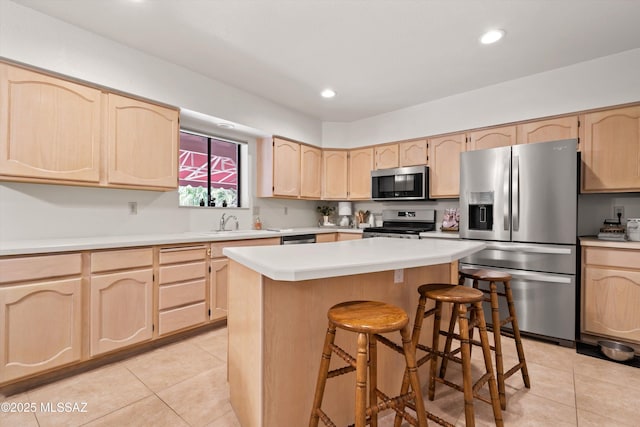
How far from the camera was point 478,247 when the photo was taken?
1.98 meters

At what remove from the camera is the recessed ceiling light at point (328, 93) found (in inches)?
144

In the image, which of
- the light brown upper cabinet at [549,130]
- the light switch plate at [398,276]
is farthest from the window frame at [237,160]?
the light brown upper cabinet at [549,130]

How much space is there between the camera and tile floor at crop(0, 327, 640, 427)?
1.71m

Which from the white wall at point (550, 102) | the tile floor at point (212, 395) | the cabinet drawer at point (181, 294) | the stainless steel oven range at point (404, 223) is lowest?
the tile floor at point (212, 395)

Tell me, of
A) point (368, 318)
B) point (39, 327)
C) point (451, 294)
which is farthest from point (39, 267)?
point (451, 294)

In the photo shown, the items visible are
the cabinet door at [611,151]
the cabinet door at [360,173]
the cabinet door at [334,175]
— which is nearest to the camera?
the cabinet door at [611,151]

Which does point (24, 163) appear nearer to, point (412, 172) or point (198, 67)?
point (198, 67)

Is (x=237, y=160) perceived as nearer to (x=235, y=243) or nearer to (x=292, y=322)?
(x=235, y=243)

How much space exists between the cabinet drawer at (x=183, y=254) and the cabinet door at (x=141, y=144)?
659mm

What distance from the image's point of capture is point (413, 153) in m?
4.11

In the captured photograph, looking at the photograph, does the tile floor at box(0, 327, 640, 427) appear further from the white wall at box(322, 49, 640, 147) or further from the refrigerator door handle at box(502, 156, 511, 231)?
the white wall at box(322, 49, 640, 147)

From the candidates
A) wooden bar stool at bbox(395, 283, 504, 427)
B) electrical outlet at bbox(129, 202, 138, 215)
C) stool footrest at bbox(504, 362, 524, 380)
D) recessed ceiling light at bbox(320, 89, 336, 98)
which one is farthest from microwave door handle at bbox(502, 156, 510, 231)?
electrical outlet at bbox(129, 202, 138, 215)

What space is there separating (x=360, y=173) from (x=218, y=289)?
2.69 meters

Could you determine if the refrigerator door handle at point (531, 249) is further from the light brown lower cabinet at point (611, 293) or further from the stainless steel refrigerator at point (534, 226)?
the light brown lower cabinet at point (611, 293)
